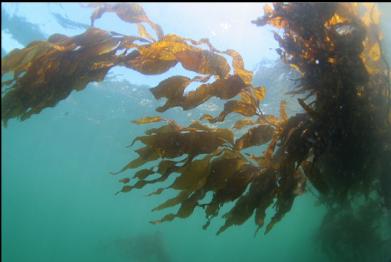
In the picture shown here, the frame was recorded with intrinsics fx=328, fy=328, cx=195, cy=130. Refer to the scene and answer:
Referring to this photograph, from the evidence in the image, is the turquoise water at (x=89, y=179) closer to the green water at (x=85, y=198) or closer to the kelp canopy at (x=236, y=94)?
the green water at (x=85, y=198)

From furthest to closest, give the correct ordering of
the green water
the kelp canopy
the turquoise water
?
the green water, the turquoise water, the kelp canopy

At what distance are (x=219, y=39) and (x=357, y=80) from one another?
711cm

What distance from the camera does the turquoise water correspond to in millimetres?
18281

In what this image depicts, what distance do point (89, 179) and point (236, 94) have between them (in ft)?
136

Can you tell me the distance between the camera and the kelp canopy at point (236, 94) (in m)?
2.99

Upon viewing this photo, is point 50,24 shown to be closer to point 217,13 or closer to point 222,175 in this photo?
point 217,13

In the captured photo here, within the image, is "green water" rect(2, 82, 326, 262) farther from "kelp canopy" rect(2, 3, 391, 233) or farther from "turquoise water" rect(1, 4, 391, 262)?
"kelp canopy" rect(2, 3, 391, 233)

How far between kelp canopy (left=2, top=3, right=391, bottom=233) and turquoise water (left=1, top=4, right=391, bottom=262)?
83cm

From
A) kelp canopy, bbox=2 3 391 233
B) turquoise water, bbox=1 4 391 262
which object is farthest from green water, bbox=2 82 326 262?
kelp canopy, bbox=2 3 391 233

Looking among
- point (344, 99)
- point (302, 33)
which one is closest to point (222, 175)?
point (344, 99)

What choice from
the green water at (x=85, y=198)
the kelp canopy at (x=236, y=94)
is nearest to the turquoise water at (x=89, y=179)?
the green water at (x=85, y=198)

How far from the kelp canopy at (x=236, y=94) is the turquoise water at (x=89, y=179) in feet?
2.74

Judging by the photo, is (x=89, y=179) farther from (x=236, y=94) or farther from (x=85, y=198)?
(x=236, y=94)

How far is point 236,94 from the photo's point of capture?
3104 millimetres
